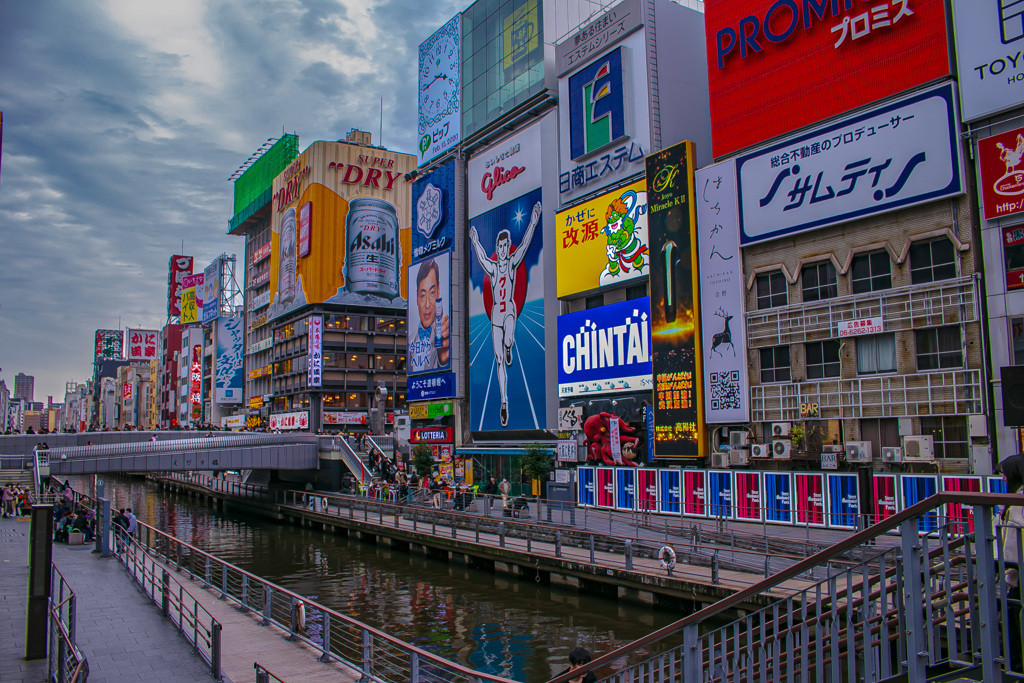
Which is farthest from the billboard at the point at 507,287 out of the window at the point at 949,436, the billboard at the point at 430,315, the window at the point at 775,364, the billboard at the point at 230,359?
the billboard at the point at 230,359

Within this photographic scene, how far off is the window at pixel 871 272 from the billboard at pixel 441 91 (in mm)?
40279

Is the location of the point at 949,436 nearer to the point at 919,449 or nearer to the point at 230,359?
the point at 919,449

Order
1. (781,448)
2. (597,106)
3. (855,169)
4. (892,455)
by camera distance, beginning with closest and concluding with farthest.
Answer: (892,455) → (855,169) → (781,448) → (597,106)

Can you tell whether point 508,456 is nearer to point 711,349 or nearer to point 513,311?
point 513,311

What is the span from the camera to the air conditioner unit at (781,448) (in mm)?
32031

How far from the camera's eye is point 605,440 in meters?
42.8

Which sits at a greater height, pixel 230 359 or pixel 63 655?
pixel 230 359

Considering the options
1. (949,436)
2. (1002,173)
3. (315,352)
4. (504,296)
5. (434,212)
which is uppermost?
(434,212)

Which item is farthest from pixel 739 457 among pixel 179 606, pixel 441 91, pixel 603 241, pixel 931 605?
pixel 441 91

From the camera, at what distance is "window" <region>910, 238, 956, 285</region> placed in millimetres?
28312

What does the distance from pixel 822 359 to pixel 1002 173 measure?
378 inches

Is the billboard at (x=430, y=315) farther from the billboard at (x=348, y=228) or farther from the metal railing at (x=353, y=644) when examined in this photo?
the metal railing at (x=353, y=644)

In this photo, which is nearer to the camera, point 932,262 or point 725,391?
point 932,262

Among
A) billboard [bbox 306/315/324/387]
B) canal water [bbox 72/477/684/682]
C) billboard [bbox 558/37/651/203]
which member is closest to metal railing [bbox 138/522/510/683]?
canal water [bbox 72/477/684/682]
